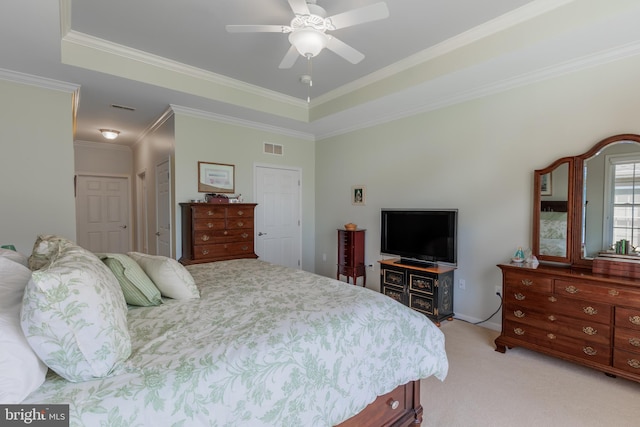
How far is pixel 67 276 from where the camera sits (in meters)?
0.99

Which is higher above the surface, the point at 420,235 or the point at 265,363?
the point at 420,235

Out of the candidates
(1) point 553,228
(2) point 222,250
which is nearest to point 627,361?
(1) point 553,228

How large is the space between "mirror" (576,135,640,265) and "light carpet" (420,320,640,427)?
0.98 m

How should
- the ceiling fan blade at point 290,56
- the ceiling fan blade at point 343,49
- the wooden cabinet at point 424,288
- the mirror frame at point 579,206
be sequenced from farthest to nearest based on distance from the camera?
the wooden cabinet at point 424,288, the mirror frame at point 579,206, the ceiling fan blade at point 290,56, the ceiling fan blade at point 343,49

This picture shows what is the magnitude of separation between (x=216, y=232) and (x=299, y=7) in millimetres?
2761

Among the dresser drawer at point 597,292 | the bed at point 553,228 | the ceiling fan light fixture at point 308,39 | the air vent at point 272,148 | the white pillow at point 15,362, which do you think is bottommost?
the dresser drawer at point 597,292

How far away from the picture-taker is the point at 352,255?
456cm

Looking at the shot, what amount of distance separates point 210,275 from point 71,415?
59.5 inches

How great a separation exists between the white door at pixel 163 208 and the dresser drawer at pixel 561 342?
13.5ft

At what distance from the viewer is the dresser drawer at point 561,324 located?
2.27m

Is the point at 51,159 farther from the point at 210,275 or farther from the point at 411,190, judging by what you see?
the point at 411,190

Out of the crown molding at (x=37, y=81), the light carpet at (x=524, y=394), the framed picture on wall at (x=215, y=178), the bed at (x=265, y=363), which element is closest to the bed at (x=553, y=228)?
the light carpet at (x=524, y=394)

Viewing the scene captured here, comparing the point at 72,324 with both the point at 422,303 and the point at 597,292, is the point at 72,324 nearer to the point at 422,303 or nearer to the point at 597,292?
the point at 597,292

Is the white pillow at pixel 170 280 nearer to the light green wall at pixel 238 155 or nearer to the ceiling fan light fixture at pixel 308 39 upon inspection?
the ceiling fan light fixture at pixel 308 39
